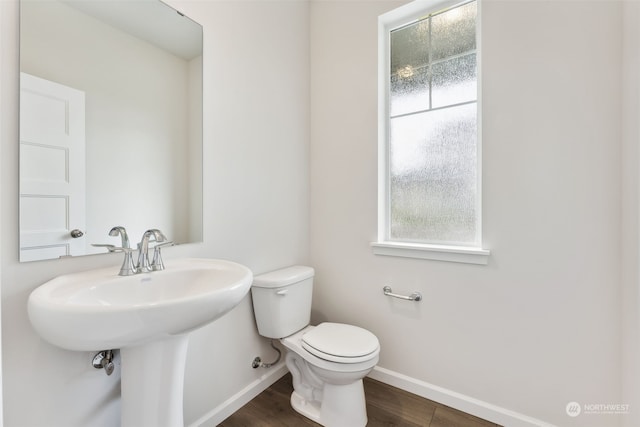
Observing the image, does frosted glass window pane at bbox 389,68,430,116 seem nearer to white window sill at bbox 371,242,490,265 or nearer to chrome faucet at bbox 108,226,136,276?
white window sill at bbox 371,242,490,265

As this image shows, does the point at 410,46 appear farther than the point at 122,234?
Yes

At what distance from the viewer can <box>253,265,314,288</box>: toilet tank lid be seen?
1.52 m

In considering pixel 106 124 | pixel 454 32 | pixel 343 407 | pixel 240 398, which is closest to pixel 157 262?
pixel 106 124

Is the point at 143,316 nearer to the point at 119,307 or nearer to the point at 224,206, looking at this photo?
the point at 119,307

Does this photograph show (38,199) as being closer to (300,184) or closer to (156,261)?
(156,261)

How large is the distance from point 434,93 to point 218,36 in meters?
1.22

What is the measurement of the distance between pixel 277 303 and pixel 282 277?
0.46ft

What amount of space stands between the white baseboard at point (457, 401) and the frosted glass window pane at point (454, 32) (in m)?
1.89

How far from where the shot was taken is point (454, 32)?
1.61 m

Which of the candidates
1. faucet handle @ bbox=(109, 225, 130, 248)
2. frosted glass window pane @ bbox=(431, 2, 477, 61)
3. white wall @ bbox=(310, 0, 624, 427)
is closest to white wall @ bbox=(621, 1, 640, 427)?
white wall @ bbox=(310, 0, 624, 427)

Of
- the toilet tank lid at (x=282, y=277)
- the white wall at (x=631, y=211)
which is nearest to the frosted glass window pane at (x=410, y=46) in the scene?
the white wall at (x=631, y=211)

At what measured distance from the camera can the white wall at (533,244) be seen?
1.19 m

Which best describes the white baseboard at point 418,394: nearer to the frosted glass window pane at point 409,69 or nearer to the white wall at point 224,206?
the white wall at point 224,206

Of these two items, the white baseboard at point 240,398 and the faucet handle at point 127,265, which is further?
the white baseboard at point 240,398
